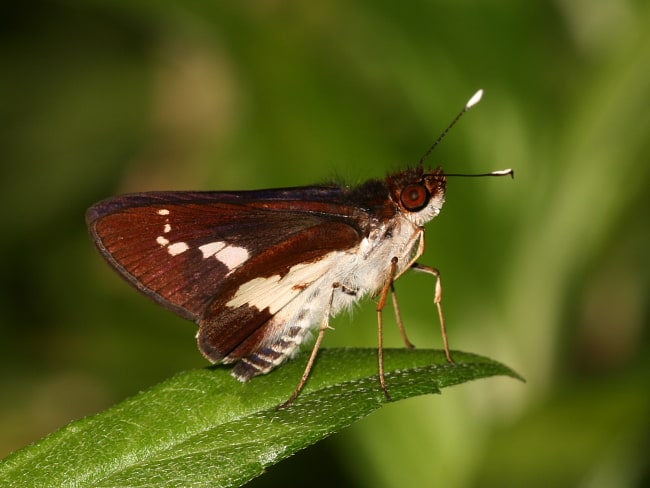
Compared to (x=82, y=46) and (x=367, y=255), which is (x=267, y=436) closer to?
(x=367, y=255)

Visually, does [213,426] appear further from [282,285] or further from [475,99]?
[475,99]

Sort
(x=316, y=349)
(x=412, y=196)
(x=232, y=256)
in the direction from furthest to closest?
(x=412, y=196) < (x=232, y=256) < (x=316, y=349)

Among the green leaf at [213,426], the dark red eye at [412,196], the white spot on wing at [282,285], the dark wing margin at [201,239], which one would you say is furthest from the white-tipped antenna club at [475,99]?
the green leaf at [213,426]

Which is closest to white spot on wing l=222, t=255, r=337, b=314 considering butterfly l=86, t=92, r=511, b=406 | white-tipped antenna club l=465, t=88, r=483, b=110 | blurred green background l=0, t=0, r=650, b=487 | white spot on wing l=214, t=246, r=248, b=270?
butterfly l=86, t=92, r=511, b=406

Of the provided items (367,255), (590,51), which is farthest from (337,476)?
(590,51)

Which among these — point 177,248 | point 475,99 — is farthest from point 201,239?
point 475,99

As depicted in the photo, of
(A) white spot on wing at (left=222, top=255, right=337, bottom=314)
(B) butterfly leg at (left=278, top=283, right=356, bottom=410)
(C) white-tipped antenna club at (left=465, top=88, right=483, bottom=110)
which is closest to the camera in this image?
(B) butterfly leg at (left=278, top=283, right=356, bottom=410)

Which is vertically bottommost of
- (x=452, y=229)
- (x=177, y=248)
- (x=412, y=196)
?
(x=177, y=248)

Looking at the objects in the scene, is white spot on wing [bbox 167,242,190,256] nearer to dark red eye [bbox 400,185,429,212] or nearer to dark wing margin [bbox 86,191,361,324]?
dark wing margin [bbox 86,191,361,324]
